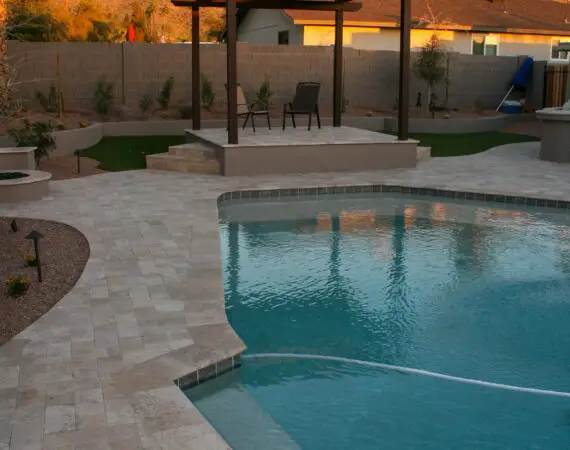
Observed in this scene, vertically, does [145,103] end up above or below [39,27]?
below

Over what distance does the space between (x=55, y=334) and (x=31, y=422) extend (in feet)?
3.88

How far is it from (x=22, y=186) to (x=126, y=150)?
5175mm

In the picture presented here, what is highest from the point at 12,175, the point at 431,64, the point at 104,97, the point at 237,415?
the point at 431,64

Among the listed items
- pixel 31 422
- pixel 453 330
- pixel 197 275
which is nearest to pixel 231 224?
pixel 197 275

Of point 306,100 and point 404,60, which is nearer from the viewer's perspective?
point 404,60

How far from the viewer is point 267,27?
2406 cm

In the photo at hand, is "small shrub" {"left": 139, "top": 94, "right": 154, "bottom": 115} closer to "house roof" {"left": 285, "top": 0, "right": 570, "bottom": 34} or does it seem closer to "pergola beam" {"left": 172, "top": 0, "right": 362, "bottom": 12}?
"pergola beam" {"left": 172, "top": 0, "right": 362, "bottom": 12}

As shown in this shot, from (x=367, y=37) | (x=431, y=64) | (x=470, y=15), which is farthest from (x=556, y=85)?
(x=470, y=15)

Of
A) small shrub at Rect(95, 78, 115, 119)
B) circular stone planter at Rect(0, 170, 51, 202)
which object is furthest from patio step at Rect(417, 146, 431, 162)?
small shrub at Rect(95, 78, 115, 119)

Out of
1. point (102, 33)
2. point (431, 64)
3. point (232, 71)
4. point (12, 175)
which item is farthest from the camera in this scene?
point (102, 33)

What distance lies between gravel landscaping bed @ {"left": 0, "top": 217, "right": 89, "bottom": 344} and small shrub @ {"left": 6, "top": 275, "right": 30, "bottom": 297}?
3 cm

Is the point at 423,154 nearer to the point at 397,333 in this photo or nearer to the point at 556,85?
the point at 556,85

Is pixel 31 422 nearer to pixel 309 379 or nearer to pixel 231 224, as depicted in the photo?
pixel 309 379

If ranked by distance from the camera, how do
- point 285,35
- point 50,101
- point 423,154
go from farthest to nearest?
point 285,35 → point 50,101 → point 423,154
